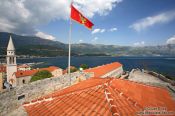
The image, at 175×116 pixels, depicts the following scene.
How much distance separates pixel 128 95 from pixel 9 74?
171 feet

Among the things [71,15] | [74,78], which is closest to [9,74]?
[74,78]

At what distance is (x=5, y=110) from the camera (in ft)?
39.9

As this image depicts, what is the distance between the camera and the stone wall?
1223cm

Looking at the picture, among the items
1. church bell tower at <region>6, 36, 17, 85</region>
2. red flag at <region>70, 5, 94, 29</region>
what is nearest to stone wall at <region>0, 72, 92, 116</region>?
red flag at <region>70, 5, 94, 29</region>

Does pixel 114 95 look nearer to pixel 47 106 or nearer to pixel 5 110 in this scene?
pixel 47 106

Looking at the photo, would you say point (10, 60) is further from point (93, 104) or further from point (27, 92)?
point (93, 104)

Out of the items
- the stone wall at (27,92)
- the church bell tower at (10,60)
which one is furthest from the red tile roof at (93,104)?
the church bell tower at (10,60)

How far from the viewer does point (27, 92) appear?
A: 46.3ft

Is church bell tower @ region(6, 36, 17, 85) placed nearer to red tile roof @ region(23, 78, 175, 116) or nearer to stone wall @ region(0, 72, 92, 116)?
stone wall @ region(0, 72, 92, 116)

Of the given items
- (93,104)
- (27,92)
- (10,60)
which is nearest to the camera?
(93,104)

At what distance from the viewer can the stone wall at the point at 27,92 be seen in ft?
40.1

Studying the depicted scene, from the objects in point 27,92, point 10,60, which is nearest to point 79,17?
point 27,92

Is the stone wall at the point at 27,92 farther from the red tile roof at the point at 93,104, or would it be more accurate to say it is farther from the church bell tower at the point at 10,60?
the church bell tower at the point at 10,60

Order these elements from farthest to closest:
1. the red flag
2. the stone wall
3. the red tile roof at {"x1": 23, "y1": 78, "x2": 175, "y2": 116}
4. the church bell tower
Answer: the church bell tower → the red flag → the stone wall → the red tile roof at {"x1": 23, "y1": 78, "x2": 175, "y2": 116}
